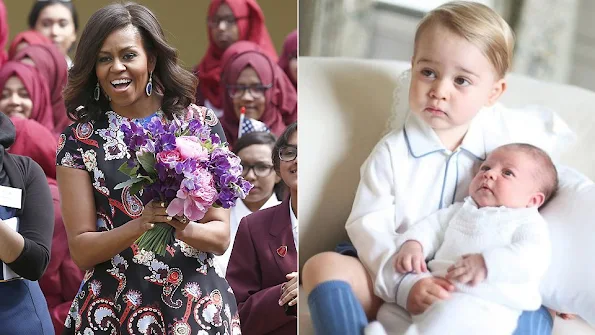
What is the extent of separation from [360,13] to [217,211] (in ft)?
1.28

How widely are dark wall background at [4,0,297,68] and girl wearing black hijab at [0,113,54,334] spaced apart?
0.24 metres

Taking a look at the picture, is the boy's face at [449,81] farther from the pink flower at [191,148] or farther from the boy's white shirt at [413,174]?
the pink flower at [191,148]

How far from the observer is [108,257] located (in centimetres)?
99

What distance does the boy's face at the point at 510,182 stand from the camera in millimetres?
1032

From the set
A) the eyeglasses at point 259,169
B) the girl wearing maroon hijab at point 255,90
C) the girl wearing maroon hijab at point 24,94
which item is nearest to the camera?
the eyeglasses at point 259,169

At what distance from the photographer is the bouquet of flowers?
36.3 inches

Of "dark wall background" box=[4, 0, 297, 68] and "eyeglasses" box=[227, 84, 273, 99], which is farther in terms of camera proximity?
"eyeglasses" box=[227, 84, 273, 99]

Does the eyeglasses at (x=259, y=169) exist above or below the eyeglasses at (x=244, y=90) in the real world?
below

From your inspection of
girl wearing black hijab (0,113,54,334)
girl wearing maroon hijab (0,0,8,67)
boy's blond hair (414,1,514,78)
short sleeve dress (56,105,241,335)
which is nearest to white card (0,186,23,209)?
girl wearing black hijab (0,113,54,334)

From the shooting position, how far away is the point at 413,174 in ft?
3.66

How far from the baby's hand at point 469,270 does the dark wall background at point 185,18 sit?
0.44 metres

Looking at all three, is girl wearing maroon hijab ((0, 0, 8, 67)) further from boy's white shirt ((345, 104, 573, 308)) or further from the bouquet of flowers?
boy's white shirt ((345, 104, 573, 308))

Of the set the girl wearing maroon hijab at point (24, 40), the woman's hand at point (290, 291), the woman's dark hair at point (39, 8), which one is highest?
the woman's dark hair at point (39, 8)

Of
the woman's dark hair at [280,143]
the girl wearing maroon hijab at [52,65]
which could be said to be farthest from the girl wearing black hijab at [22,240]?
the girl wearing maroon hijab at [52,65]
